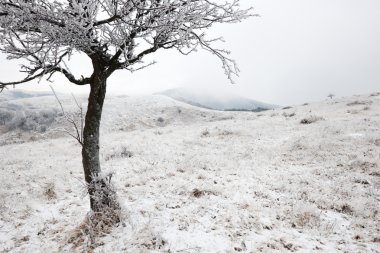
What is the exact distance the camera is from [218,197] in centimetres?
782

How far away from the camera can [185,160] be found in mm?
11883

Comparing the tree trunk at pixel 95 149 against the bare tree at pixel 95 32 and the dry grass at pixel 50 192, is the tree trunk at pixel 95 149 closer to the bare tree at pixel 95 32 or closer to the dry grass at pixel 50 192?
the bare tree at pixel 95 32

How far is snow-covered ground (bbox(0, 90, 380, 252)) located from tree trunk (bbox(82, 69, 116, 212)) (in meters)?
0.34

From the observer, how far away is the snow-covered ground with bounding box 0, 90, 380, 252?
5734 millimetres

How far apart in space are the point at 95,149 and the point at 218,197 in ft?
11.3

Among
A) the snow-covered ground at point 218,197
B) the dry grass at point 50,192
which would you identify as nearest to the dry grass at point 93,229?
the snow-covered ground at point 218,197

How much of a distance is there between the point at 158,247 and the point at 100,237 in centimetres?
128

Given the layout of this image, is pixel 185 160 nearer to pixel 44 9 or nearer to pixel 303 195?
pixel 303 195

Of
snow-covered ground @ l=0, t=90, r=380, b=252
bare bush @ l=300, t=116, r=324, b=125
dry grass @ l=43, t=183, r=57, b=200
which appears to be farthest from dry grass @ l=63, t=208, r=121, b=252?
bare bush @ l=300, t=116, r=324, b=125

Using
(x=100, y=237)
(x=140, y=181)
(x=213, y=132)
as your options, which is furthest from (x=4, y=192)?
(x=213, y=132)

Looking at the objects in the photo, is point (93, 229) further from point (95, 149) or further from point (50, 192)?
point (50, 192)

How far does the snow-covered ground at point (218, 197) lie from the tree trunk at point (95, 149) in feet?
1.11

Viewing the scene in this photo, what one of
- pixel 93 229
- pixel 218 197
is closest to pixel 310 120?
pixel 218 197

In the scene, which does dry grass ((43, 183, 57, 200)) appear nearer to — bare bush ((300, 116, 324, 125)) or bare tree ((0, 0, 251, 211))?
bare tree ((0, 0, 251, 211))
